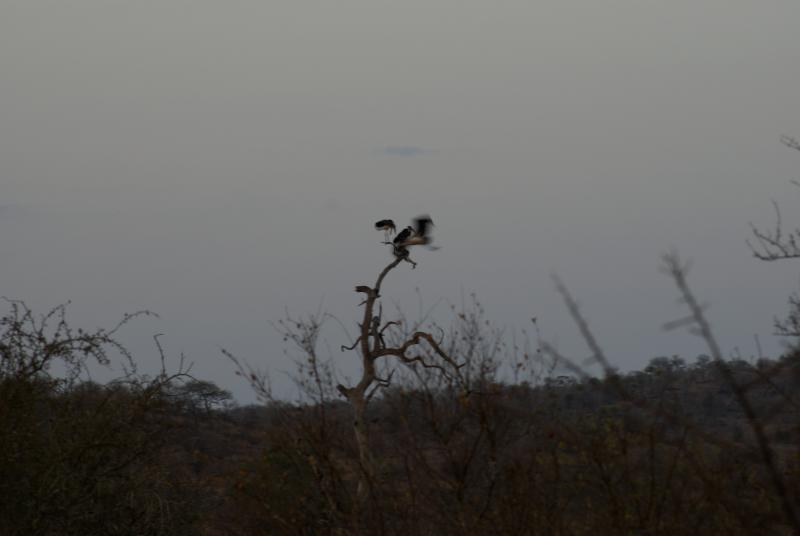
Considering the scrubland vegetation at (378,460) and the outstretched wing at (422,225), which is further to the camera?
the outstretched wing at (422,225)

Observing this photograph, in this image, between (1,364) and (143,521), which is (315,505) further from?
(1,364)

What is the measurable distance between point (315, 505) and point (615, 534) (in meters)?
5.93

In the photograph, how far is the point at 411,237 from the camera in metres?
9.80

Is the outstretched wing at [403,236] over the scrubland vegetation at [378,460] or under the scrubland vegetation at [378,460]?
over

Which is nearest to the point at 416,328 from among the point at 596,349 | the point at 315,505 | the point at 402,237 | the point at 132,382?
the point at 402,237

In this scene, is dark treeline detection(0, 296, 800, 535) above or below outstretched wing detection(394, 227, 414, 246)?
below

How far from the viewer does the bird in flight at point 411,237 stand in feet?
32.2

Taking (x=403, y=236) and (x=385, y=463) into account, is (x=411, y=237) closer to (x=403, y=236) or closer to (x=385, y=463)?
(x=403, y=236)

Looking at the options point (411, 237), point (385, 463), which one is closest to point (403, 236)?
point (411, 237)

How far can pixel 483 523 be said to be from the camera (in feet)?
16.6

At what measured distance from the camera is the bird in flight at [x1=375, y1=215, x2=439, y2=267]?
981 centimetres

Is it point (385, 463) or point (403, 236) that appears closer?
point (385, 463)

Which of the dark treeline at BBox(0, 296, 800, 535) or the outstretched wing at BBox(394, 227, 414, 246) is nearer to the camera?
the dark treeline at BBox(0, 296, 800, 535)

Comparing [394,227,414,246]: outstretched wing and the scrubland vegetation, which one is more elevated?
[394,227,414,246]: outstretched wing
